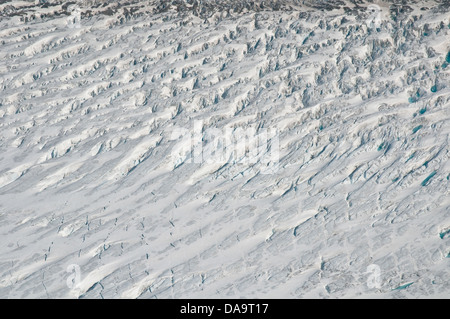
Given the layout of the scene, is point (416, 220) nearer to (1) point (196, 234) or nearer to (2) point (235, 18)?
(1) point (196, 234)

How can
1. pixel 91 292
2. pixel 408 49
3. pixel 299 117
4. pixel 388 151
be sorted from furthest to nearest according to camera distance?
1. pixel 408 49
2. pixel 299 117
3. pixel 388 151
4. pixel 91 292

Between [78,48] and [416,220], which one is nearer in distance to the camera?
[416,220]

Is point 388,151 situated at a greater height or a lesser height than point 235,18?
lesser

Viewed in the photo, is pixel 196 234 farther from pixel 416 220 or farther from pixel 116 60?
pixel 116 60
